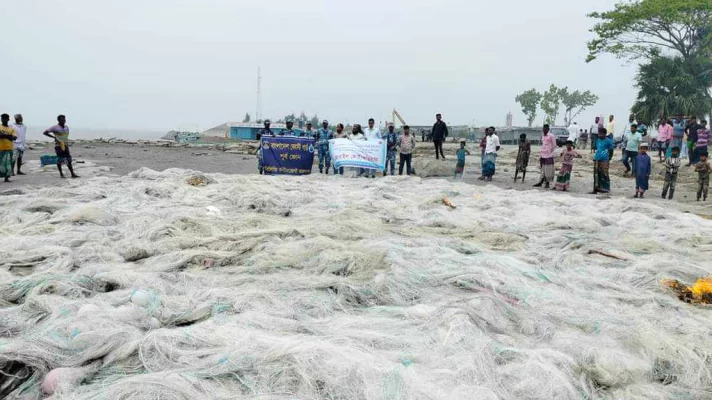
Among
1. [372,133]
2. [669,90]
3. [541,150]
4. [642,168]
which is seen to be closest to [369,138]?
[372,133]

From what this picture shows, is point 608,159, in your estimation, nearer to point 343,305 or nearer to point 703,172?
point 703,172

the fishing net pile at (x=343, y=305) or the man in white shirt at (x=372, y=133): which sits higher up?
the man in white shirt at (x=372, y=133)

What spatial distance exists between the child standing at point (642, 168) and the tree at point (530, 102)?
63.3 metres

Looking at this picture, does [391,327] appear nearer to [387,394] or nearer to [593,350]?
[387,394]

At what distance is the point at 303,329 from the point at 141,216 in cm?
411

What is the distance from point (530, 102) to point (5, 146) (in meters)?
→ 70.8

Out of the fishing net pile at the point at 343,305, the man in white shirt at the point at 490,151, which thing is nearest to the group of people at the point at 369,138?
the man in white shirt at the point at 490,151

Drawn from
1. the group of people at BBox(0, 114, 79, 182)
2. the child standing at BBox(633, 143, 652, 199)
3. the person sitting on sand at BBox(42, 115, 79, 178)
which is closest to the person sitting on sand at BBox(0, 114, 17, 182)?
the group of people at BBox(0, 114, 79, 182)

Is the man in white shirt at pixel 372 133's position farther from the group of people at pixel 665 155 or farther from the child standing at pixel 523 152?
the group of people at pixel 665 155

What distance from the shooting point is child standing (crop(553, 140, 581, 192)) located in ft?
36.5

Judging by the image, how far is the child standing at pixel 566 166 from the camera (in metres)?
11.1

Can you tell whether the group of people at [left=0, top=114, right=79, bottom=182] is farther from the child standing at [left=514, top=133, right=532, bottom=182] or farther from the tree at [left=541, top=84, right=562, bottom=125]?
the tree at [left=541, top=84, right=562, bottom=125]

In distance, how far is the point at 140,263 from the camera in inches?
179

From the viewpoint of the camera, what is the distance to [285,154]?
13.5 metres
